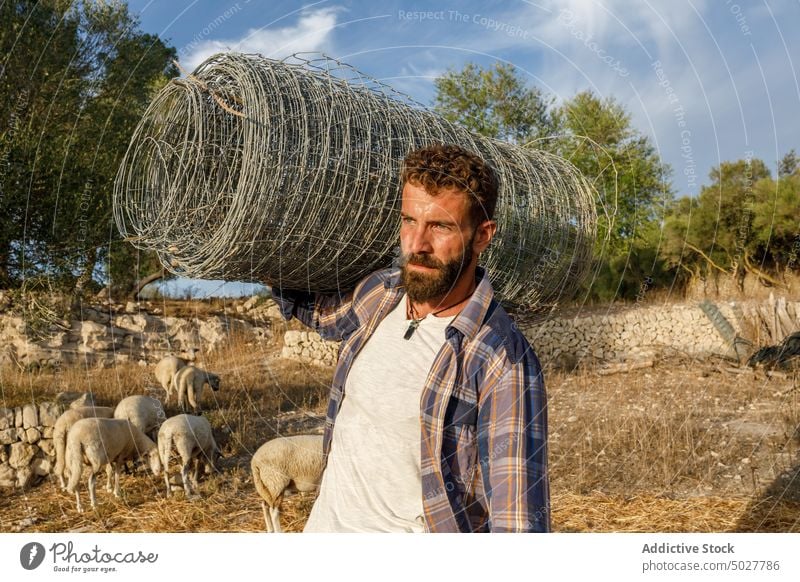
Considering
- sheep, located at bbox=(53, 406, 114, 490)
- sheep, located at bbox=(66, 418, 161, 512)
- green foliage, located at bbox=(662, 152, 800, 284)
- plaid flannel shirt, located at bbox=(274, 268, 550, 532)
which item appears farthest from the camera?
green foliage, located at bbox=(662, 152, 800, 284)

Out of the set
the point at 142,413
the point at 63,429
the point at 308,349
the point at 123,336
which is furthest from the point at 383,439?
the point at 123,336

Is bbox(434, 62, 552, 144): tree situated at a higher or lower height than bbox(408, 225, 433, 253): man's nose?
higher

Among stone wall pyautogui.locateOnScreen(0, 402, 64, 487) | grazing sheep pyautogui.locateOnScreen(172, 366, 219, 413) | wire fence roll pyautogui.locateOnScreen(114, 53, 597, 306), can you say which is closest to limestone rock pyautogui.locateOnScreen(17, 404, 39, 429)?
stone wall pyautogui.locateOnScreen(0, 402, 64, 487)

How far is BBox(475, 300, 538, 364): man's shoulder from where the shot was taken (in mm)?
1939

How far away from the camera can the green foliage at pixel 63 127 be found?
7.93m

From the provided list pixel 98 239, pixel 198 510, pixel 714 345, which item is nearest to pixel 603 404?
pixel 198 510

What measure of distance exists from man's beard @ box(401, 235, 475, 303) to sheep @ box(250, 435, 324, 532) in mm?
2600

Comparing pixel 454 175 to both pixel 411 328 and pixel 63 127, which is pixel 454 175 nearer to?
pixel 411 328

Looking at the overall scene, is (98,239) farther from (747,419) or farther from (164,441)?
(747,419)

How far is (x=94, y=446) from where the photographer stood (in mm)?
5391

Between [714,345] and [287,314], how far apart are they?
10.1m

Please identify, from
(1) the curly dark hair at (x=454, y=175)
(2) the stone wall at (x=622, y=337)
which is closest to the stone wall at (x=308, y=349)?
(2) the stone wall at (x=622, y=337)

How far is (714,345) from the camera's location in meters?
11.2

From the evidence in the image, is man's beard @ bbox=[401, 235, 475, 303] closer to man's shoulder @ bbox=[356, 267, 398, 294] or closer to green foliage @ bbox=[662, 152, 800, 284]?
man's shoulder @ bbox=[356, 267, 398, 294]
